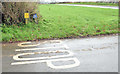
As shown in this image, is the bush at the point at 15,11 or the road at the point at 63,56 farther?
the bush at the point at 15,11

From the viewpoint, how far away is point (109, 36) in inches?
318

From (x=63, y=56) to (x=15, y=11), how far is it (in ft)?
16.3

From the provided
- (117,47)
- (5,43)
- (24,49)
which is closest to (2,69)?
(24,49)

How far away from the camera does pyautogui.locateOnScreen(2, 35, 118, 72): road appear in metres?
4.33

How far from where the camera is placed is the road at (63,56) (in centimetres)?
433

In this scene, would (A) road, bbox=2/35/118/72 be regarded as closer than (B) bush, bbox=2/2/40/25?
Yes

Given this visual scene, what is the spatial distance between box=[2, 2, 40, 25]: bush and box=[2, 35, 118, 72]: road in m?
2.48

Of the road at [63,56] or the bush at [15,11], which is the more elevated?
the bush at [15,11]

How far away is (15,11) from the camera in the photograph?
8.66m

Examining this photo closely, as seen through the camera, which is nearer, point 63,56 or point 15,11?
point 63,56

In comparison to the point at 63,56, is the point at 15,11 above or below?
above

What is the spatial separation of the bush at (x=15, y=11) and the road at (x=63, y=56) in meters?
2.48

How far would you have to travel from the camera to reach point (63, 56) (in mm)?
5258

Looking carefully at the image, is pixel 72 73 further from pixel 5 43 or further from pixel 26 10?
pixel 26 10
